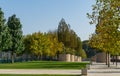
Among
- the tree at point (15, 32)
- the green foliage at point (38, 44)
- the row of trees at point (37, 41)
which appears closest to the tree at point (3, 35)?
the row of trees at point (37, 41)

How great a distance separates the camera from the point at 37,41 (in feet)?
387

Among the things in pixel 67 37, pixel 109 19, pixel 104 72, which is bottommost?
pixel 104 72

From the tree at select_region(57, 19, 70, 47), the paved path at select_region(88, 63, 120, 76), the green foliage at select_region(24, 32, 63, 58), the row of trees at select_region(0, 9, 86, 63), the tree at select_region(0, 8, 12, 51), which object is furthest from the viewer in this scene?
the tree at select_region(57, 19, 70, 47)

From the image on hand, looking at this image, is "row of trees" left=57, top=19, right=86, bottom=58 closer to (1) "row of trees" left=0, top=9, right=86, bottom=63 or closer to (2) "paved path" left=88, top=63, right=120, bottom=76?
(1) "row of trees" left=0, top=9, right=86, bottom=63

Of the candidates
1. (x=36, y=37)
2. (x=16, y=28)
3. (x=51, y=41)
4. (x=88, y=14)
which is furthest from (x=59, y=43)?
(x=88, y=14)

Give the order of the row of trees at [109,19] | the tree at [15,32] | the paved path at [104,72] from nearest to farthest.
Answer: the row of trees at [109,19]
the paved path at [104,72]
the tree at [15,32]

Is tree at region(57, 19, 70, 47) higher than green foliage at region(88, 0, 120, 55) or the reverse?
higher

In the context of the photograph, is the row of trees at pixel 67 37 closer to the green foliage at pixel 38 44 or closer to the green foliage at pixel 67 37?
the green foliage at pixel 67 37

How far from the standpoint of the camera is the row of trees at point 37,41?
8216 cm

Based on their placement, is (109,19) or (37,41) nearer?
(109,19)

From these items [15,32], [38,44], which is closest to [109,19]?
[15,32]

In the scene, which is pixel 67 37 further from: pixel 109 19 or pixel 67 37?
pixel 109 19

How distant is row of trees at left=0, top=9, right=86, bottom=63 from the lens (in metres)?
82.2

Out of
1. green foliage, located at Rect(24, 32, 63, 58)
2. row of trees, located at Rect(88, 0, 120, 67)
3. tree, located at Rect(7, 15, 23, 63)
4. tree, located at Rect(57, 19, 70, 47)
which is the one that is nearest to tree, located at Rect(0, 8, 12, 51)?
tree, located at Rect(7, 15, 23, 63)
